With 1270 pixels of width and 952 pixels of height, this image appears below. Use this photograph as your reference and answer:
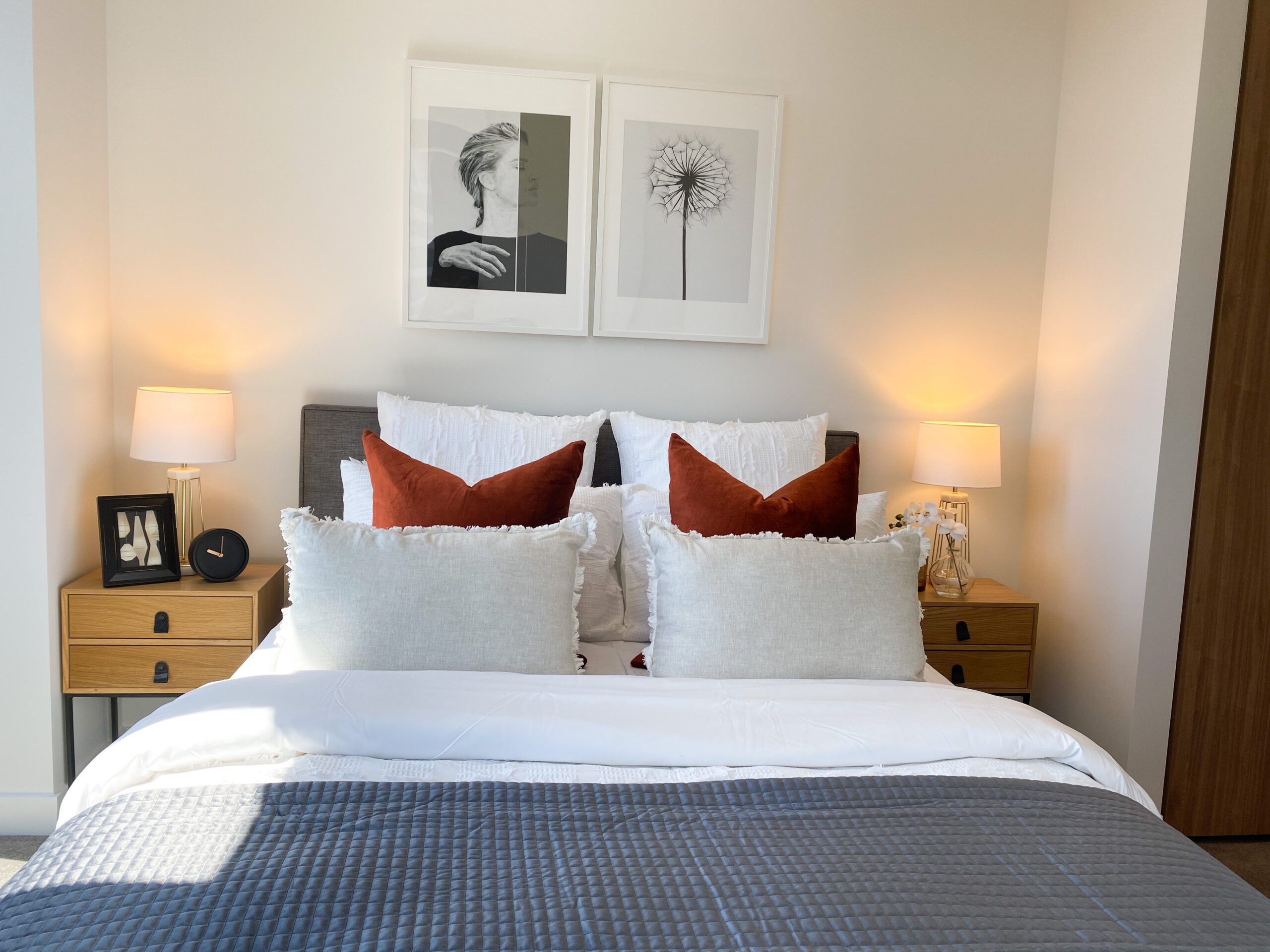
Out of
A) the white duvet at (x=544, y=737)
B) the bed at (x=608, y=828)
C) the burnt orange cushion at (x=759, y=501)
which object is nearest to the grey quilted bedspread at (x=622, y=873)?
the bed at (x=608, y=828)

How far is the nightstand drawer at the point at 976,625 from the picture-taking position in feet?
8.73

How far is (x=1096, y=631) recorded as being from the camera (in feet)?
8.80

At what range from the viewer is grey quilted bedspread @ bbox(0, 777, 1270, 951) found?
102cm

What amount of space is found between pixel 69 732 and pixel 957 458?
2.63 meters

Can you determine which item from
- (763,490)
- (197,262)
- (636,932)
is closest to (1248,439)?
(763,490)

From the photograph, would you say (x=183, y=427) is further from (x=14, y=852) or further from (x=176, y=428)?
(x=14, y=852)

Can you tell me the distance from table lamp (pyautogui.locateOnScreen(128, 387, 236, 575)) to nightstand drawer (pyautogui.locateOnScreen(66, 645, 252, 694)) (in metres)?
0.29

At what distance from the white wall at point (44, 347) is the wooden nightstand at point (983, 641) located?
2413 millimetres

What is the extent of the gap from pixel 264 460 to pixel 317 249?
0.66 meters

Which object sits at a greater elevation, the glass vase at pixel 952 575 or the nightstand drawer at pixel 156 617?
the glass vase at pixel 952 575

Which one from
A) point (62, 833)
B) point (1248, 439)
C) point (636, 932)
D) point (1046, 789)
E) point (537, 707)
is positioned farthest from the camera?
point (1248, 439)

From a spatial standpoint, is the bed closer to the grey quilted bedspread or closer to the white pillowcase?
the grey quilted bedspread

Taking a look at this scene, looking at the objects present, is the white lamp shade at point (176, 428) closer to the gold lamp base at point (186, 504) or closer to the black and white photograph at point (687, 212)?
the gold lamp base at point (186, 504)

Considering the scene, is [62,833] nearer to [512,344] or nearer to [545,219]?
[512,344]
